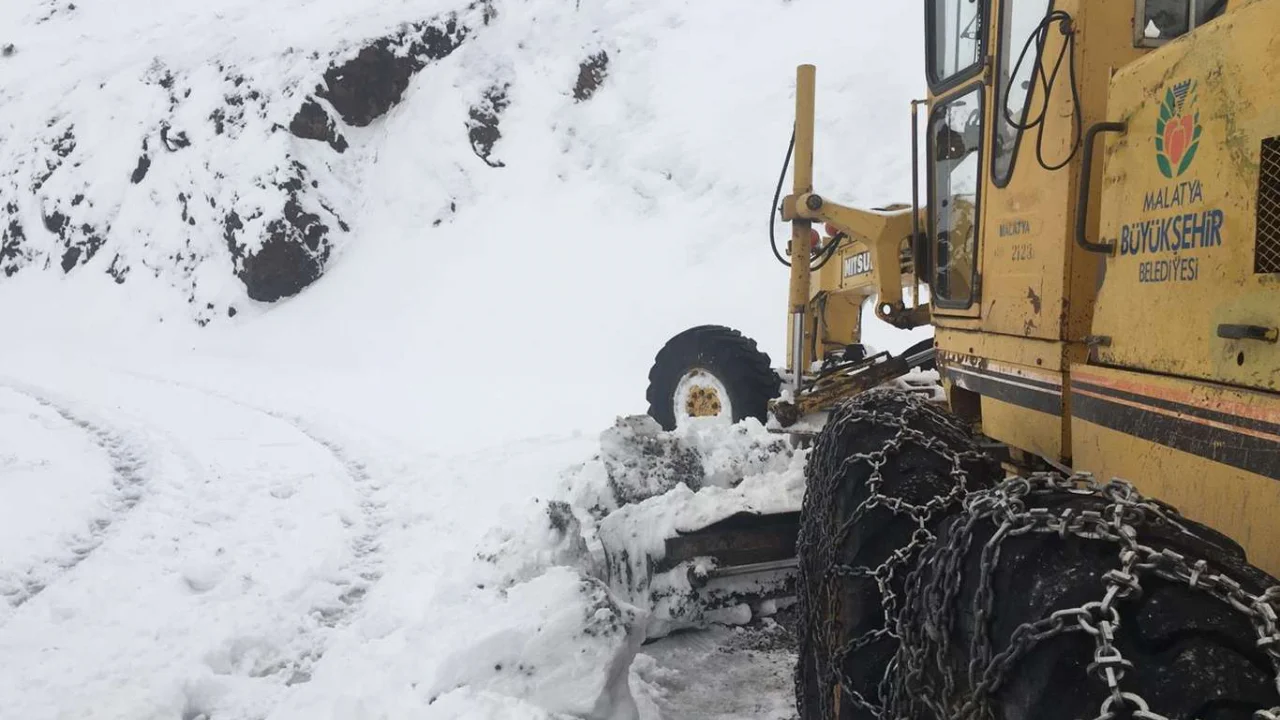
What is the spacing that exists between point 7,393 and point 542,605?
1095 centimetres

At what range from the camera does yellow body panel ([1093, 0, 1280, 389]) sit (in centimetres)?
165

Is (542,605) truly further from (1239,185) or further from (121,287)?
(121,287)

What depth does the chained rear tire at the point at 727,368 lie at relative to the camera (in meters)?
5.85

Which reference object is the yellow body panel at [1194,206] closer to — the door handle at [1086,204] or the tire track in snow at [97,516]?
the door handle at [1086,204]

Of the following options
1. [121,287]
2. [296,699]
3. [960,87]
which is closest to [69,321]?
[121,287]

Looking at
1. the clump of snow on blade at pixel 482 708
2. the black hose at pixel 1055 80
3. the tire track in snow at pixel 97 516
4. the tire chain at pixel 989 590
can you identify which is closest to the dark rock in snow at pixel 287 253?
the tire track in snow at pixel 97 516

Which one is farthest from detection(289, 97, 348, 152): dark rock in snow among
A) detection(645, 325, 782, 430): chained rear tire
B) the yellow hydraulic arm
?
the yellow hydraulic arm

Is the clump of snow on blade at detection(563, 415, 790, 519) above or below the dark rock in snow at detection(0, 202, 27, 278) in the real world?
below

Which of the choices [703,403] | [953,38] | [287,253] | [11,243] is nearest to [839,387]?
[703,403]

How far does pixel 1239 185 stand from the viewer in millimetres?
1686

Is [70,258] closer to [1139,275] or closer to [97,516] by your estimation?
[97,516]

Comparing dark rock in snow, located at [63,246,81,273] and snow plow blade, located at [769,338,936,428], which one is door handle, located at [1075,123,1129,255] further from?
dark rock in snow, located at [63,246,81,273]

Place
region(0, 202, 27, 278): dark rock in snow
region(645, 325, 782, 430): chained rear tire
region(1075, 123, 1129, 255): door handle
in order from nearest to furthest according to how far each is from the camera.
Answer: region(1075, 123, 1129, 255): door handle < region(645, 325, 782, 430): chained rear tire < region(0, 202, 27, 278): dark rock in snow

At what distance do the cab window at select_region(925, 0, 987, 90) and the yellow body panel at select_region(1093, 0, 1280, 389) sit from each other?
95 cm
